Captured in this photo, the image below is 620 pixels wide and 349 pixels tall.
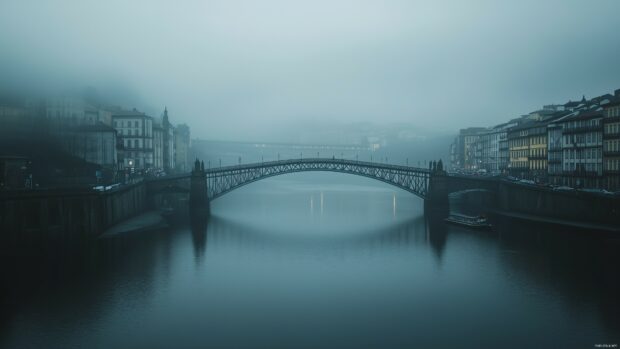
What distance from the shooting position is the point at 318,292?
4169 cm

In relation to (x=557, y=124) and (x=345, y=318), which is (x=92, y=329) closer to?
(x=345, y=318)

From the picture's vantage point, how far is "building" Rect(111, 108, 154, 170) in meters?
116

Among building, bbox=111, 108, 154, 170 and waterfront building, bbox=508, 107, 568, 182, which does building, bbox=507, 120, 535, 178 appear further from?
building, bbox=111, 108, 154, 170

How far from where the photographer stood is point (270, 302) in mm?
39156

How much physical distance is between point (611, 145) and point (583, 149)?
21.8 ft

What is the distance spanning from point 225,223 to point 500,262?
41560 mm

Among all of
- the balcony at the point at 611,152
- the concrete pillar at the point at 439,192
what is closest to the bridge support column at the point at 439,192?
the concrete pillar at the point at 439,192

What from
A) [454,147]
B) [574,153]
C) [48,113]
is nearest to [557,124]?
[574,153]

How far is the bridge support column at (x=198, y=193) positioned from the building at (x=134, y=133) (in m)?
31.2

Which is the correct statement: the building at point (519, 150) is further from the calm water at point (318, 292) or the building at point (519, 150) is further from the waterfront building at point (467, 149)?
the waterfront building at point (467, 149)

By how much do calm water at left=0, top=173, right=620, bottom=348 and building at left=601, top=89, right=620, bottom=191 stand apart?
46.5ft

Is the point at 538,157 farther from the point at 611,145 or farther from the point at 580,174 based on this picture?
the point at 611,145

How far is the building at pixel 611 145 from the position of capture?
7094 centimetres

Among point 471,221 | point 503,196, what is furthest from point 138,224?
point 503,196
